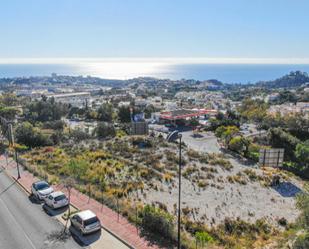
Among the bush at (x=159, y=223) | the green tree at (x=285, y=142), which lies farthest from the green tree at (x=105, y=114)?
the bush at (x=159, y=223)

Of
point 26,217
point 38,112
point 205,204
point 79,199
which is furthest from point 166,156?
point 38,112

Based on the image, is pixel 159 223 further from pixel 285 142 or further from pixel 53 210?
pixel 285 142

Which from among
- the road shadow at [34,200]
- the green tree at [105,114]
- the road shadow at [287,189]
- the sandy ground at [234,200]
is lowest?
the green tree at [105,114]

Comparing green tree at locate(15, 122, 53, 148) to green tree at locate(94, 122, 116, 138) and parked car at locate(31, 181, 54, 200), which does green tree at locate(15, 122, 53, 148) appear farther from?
parked car at locate(31, 181, 54, 200)

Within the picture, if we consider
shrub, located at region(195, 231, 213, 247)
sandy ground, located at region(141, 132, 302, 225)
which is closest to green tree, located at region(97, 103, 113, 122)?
sandy ground, located at region(141, 132, 302, 225)

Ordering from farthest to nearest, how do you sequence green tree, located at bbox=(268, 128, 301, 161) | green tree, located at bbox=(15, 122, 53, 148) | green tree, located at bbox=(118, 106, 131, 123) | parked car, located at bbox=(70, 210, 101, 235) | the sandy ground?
green tree, located at bbox=(118, 106, 131, 123) → green tree, located at bbox=(15, 122, 53, 148) → green tree, located at bbox=(268, 128, 301, 161) → the sandy ground → parked car, located at bbox=(70, 210, 101, 235)

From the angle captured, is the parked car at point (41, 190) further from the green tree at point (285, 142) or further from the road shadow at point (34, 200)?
the green tree at point (285, 142)

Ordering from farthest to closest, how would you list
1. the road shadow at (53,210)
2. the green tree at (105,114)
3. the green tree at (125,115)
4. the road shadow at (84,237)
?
the green tree at (105,114)
the green tree at (125,115)
the road shadow at (53,210)
the road shadow at (84,237)

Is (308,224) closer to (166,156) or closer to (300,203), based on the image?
(300,203)

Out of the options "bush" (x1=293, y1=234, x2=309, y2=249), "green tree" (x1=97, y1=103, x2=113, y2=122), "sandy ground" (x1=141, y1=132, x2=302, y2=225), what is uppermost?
"bush" (x1=293, y1=234, x2=309, y2=249)
